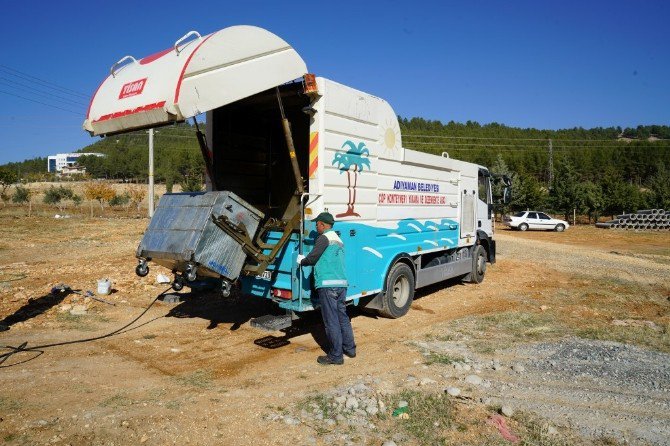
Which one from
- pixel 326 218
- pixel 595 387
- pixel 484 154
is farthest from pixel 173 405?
pixel 484 154

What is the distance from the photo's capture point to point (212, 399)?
4410mm

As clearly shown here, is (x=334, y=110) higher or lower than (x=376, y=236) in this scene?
higher

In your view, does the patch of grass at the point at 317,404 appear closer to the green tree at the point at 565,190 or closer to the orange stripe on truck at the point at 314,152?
the orange stripe on truck at the point at 314,152

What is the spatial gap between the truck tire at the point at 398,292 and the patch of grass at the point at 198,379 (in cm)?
307

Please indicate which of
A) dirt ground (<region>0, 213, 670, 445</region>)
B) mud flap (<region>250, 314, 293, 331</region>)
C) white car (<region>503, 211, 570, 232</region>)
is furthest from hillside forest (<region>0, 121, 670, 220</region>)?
mud flap (<region>250, 314, 293, 331</region>)

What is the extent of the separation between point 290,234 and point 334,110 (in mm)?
1654

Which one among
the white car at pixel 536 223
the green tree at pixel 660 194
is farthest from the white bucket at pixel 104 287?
the green tree at pixel 660 194

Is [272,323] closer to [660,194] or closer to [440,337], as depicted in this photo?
[440,337]

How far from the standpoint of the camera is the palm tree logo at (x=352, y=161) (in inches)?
240

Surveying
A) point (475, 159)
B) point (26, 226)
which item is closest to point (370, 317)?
point (26, 226)

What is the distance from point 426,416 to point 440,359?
1.64 m

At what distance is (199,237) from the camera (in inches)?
203

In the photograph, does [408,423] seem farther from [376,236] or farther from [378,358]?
[376,236]

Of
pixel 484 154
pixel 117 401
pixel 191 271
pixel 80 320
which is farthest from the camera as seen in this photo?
pixel 484 154
